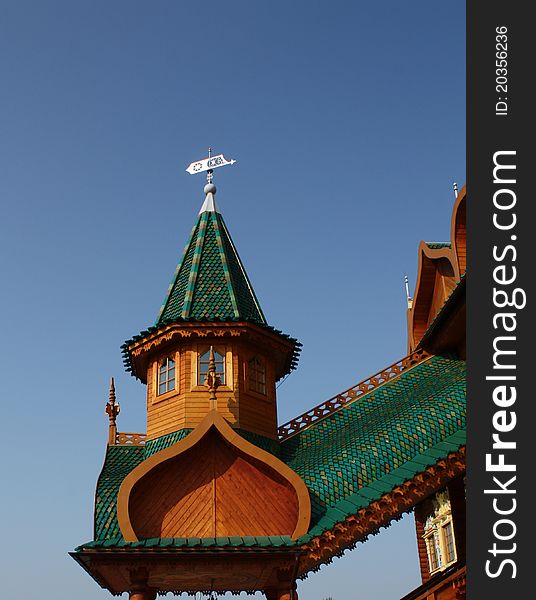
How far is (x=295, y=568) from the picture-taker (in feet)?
48.2

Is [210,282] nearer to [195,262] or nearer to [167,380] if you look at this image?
[195,262]

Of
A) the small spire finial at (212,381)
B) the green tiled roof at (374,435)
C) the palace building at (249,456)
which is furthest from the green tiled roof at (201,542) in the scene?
the small spire finial at (212,381)

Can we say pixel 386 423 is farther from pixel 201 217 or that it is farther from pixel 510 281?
pixel 510 281

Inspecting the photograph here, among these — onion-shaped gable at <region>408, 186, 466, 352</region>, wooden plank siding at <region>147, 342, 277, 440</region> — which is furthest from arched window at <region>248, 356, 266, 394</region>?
onion-shaped gable at <region>408, 186, 466, 352</region>

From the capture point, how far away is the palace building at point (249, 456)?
47.8 ft

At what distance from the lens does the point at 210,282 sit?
18.0m

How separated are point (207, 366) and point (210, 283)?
2000 mm

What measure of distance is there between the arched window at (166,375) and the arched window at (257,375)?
1636 mm

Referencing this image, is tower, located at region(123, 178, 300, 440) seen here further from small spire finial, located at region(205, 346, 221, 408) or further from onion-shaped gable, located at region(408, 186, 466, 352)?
onion-shaped gable, located at region(408, 186, 466, 352)

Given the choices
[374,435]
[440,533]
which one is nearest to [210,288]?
[374,435]

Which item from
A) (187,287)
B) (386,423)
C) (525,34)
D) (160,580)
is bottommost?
(160,580)

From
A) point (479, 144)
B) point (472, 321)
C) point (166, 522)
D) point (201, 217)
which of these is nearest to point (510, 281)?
point (472, 321)

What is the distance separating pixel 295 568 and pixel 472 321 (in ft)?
26.2

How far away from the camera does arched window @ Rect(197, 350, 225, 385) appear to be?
16891 mm
